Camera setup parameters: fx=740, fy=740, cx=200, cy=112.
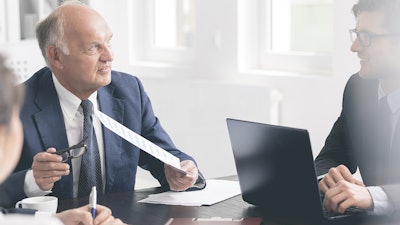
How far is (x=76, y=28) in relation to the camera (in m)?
2.68

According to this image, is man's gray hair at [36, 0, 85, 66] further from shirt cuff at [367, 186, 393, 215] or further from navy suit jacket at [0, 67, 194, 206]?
shirt cuff at [367, 186, 393, 215]

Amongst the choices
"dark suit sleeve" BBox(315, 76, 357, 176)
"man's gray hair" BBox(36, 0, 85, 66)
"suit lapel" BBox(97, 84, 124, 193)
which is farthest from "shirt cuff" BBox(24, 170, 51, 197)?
"dark suit sleeve" BBox(315, 76, 357, 176)

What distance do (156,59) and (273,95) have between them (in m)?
1.48

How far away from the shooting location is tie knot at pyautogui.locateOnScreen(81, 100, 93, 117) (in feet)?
8.60

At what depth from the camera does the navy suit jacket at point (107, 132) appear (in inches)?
100

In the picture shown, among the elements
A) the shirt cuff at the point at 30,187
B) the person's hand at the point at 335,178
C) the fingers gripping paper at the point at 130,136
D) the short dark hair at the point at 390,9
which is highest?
the short dark hair at the point at 390,9

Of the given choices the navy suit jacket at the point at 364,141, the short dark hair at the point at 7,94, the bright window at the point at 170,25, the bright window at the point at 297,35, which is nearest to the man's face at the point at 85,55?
the navy suit jacket at the point at 364,141

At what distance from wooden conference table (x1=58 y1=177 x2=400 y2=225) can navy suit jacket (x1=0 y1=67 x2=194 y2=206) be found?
205 millimetres

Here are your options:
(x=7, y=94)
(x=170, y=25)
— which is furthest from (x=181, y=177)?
→ (x=170, y=25)

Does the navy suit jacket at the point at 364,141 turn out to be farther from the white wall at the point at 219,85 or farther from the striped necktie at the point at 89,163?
the white wall at the point at 219,85

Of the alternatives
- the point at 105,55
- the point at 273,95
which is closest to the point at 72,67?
the point at 105,55

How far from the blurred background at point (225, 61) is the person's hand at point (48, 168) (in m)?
1.80

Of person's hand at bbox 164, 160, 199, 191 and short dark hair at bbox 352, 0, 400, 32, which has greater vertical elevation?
short dark hair at bbox 352, 0, 400, 32

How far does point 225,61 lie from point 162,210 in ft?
8.60
